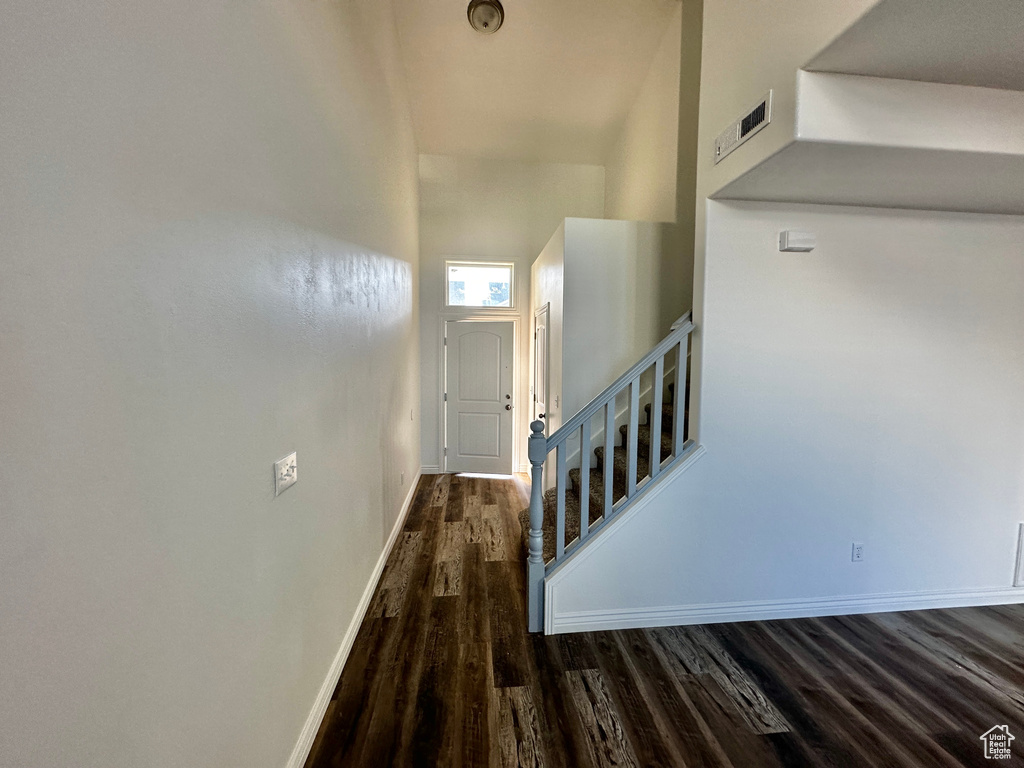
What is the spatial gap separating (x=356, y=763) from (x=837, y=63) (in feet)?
10.1

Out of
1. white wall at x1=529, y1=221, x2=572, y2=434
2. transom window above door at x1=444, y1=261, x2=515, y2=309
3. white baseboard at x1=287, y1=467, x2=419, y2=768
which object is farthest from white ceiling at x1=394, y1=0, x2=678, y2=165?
white baseboard at x1=287, y1=467, x2=419, y2=768

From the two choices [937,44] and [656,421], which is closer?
[937,44]

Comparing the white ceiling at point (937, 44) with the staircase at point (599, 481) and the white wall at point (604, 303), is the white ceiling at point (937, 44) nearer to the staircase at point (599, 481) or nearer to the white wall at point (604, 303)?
the white wall at point (604, 303)

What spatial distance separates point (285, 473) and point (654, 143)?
3826 millimetres

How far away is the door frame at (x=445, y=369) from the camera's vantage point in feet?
16.8

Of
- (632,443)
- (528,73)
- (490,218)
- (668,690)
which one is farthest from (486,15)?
(668,690)

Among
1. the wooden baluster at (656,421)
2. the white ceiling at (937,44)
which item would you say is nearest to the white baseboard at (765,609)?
the wooden baluster at (656,421)

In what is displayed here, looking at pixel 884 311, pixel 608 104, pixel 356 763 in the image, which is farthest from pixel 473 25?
Result: pixel 356 763

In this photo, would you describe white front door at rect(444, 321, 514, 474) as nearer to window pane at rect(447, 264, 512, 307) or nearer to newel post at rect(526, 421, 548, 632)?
window pane at rect(447, 264, 512, 307)

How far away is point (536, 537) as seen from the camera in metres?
2.20

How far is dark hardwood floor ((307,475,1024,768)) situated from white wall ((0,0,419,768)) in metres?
0.42

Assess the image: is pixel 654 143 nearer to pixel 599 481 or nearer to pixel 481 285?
pixel 481 285

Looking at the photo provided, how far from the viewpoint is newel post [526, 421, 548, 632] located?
2.17 m

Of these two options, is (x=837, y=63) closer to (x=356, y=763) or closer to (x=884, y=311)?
(x=884, y=311)
